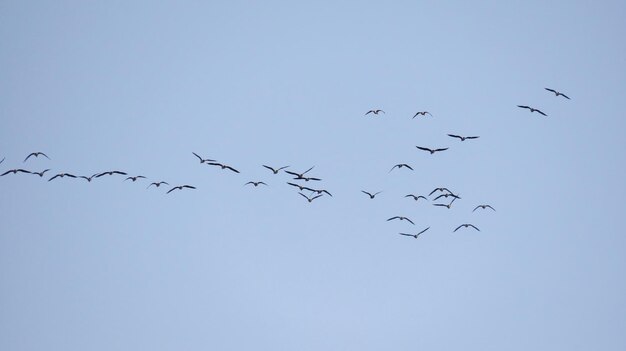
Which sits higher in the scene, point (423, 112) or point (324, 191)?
Result: point (423, 112)

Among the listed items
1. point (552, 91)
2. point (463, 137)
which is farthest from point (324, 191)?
point (552, 91)

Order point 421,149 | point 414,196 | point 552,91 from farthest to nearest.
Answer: point 414,196
point 552,91
point 421,149

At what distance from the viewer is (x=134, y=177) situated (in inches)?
3629

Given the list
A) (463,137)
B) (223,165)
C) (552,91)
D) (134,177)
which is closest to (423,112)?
(463,137)

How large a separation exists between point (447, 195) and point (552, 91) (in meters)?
14.9

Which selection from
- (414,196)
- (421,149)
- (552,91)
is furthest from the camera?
(414,196)

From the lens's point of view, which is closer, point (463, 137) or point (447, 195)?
point (463, 137)

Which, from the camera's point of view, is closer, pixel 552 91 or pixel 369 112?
pixel 552 91

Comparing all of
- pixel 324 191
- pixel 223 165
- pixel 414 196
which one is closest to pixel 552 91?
pixel 414 196

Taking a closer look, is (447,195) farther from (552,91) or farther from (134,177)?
(134,177)

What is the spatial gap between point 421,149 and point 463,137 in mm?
4686

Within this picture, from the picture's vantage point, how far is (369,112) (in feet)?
305

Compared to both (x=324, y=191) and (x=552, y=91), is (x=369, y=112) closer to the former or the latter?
(x=324, y=191)

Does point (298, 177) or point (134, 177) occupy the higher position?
point (134, 177)
